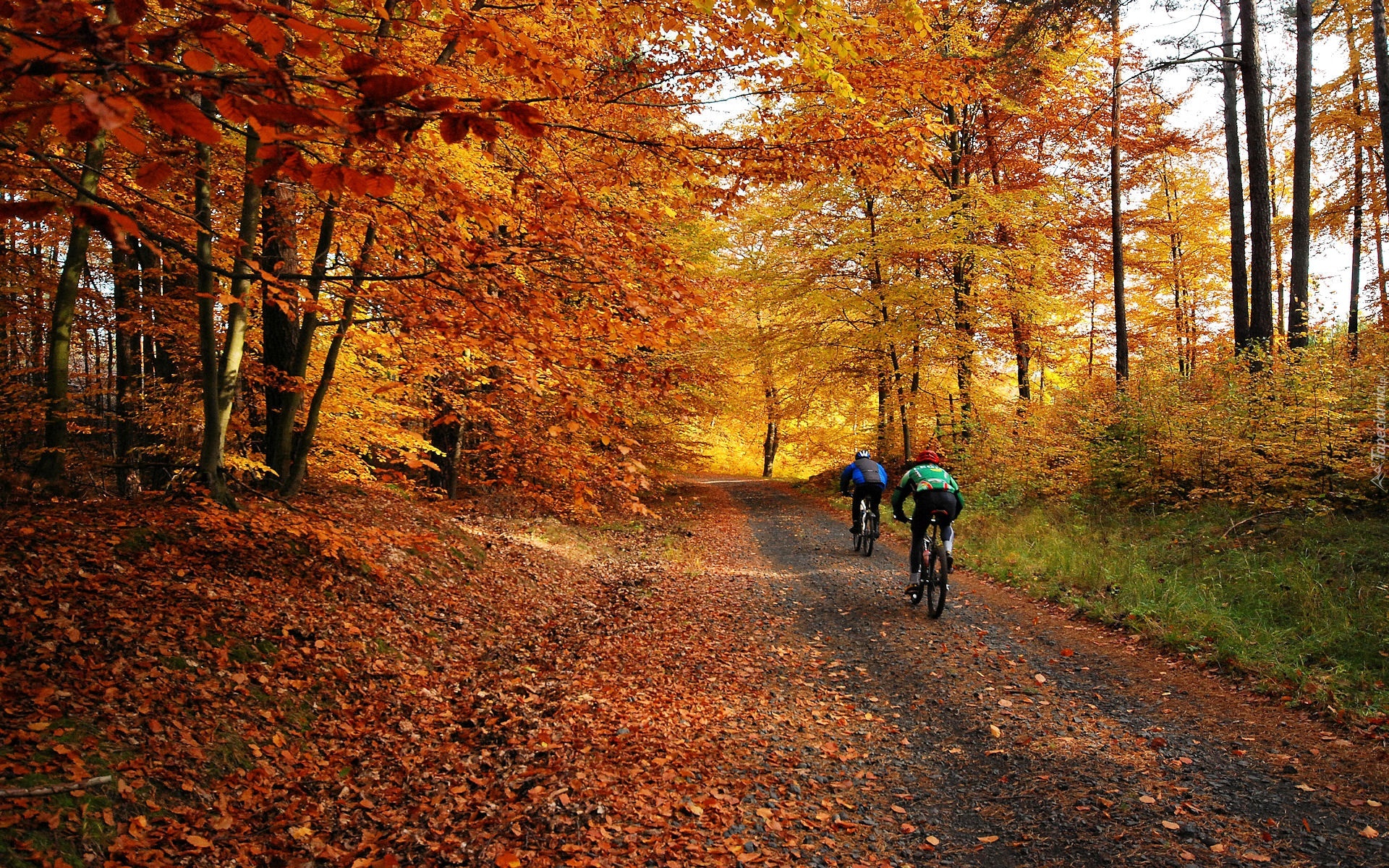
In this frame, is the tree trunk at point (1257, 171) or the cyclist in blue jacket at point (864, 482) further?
the cyclist in blue jacket at point (864, 482)

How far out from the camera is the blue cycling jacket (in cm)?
1320

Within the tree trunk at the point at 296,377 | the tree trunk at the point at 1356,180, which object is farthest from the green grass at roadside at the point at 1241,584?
the tree trunk at the point at 1356,180

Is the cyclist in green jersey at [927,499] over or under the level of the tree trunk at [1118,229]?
under

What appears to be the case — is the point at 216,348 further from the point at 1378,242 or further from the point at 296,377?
the point at 1378,242

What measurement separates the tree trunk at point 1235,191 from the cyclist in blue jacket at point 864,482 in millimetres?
6459

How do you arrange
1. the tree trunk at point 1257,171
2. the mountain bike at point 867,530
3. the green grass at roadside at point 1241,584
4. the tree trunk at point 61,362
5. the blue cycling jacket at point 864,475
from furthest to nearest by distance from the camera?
the blue cycling jacket at point 864,475
the mountain bike at point 867,530
the tree trunk at point 1257,171
the tree trunk at point 61,362
the green grass at roadside at point 1241,584

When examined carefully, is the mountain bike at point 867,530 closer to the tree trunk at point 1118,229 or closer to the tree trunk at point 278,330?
the tree trunk at point 1118,229

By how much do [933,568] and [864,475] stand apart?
16.6 feet

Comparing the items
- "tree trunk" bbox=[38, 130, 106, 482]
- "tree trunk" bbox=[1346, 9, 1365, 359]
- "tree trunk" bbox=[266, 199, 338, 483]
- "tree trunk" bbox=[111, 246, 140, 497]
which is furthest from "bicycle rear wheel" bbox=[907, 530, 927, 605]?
"tree trunk" bbox=[1346, 9, 1365, 359]

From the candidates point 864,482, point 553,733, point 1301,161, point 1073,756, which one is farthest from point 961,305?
point 553,733

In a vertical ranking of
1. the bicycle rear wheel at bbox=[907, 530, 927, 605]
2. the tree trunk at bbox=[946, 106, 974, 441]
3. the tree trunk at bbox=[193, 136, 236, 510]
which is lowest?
the bicycle rear wheel at bbox=[907, 530, 927, 605]

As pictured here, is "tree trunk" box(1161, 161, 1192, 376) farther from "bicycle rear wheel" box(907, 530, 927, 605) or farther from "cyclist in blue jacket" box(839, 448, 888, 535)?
"bicycle rear wheel" box(907, 530, 927, 605)

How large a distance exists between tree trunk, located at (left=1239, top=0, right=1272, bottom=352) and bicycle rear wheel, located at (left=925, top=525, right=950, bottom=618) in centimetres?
849

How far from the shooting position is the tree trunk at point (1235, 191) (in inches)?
509
